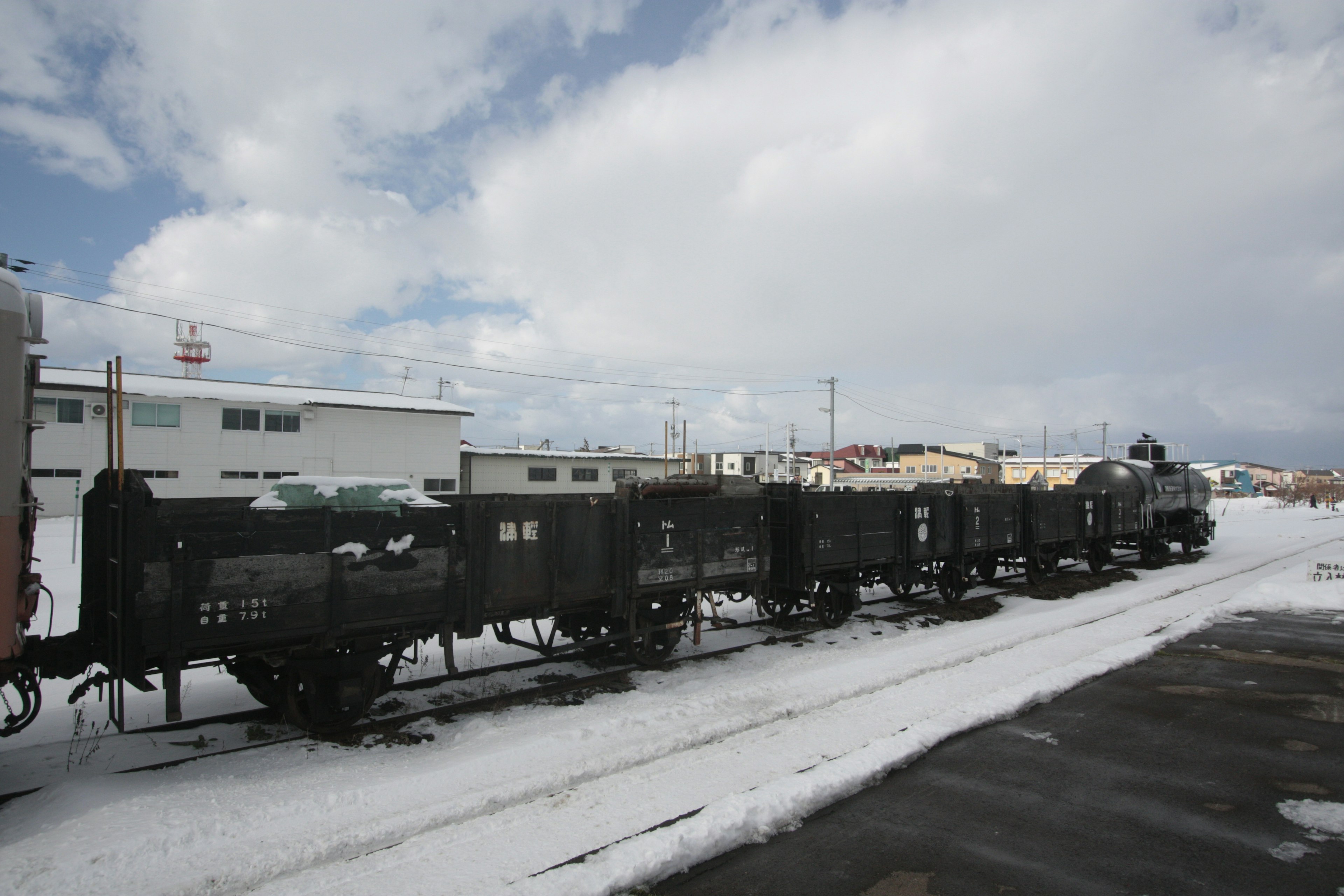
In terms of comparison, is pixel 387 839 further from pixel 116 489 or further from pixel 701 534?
pixel 701 534

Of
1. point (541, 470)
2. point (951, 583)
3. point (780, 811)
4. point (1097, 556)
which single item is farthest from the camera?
point (541, 470)

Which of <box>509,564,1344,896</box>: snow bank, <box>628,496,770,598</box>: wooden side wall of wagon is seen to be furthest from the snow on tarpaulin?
<box>509,564,1344,896</box>: snow bank

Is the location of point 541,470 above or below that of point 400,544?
above

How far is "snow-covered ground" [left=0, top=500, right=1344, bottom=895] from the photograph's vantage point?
4.41 meters

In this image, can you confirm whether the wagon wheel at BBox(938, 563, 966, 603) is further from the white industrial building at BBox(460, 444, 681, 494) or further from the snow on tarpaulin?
the white industrial building at BBox(460, 444, 681, 494)

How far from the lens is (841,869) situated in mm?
4562

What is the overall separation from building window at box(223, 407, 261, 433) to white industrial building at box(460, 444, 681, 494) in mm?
10234

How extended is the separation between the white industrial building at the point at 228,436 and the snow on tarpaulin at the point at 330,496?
72.1 ft

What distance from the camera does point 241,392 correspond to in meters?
31.0

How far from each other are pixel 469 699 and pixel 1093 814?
6058 mm

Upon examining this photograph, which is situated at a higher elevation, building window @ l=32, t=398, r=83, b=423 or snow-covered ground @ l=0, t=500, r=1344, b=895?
building window @ l=32, t=398, r=83, b=423

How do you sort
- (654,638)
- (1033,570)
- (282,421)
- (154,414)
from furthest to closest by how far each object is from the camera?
(282,421), (154,414), (1033,570), (654,638)

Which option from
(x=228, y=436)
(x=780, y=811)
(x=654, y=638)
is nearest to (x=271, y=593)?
(x=780, y=811)

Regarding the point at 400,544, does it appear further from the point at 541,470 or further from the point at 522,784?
the point at 541,470
